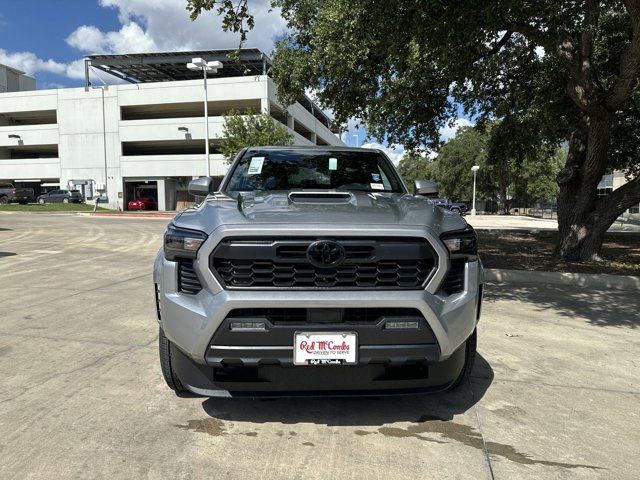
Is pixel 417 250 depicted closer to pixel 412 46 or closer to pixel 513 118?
pixel 412 46

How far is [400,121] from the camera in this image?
533 inches

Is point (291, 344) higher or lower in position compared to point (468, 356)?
higher

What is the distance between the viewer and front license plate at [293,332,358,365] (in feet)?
8.70

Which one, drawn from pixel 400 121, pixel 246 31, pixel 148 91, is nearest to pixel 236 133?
pixel 148 91

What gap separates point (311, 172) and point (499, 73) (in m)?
11.0

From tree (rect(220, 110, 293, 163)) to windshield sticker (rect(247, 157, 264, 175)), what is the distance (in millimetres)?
26911

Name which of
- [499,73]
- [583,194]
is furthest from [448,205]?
[583,194]

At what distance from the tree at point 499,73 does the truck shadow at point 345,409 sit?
4.34 metres

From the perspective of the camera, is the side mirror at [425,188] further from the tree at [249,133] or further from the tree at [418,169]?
the tree at [418,169]

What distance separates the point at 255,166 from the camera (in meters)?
4.35

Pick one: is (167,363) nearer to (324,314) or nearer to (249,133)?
(324,314)

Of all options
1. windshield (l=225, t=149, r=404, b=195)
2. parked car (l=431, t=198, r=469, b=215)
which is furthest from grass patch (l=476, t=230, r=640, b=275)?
windshield (l=225, t=149, r=404, b=195)

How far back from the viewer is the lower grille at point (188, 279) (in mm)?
2773

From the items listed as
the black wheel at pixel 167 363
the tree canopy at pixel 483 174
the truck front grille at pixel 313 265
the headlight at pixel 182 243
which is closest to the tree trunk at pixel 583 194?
the truck front grille at pixel 313 265
